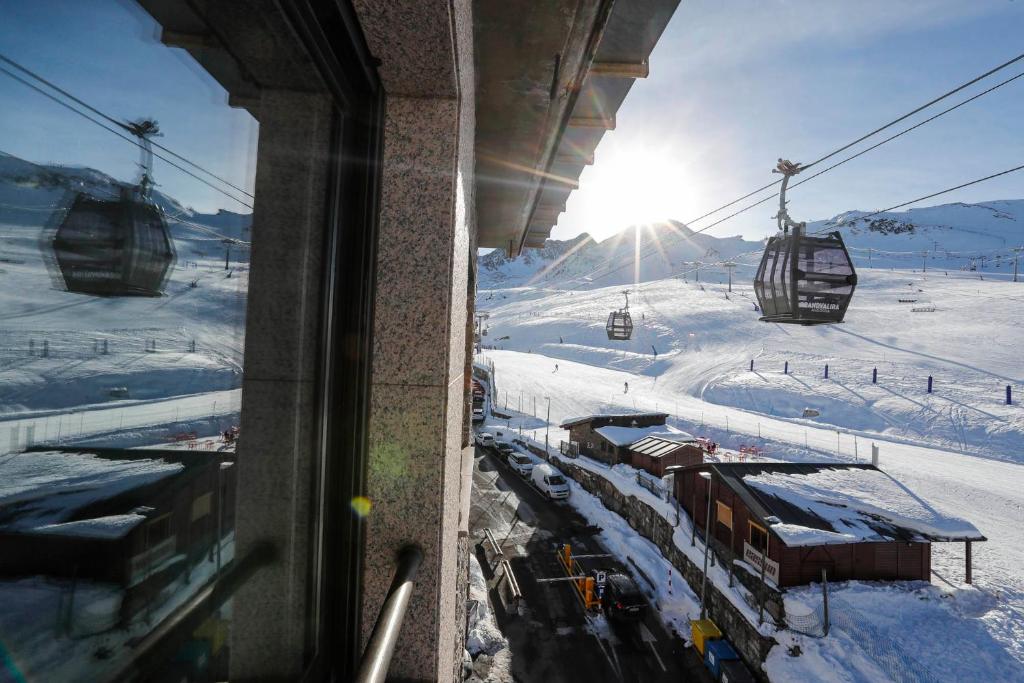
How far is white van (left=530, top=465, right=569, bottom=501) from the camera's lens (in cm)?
2277

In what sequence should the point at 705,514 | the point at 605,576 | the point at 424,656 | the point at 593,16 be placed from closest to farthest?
1. the point at 424,656
2. the point at 593,16
3. the point at 605,576
4. the point at 705,514

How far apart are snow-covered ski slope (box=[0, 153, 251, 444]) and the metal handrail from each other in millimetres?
661

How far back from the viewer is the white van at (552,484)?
22766mm

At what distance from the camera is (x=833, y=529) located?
11891mm

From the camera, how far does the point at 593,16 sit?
6.85ft

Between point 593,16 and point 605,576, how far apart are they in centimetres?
1583

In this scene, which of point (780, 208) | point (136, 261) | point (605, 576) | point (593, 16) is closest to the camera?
point (136, 261)

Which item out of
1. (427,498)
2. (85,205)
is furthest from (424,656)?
(85,205)

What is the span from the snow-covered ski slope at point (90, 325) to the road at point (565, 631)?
1341 centimetres

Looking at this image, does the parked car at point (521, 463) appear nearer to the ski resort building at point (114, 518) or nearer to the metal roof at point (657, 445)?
the metal roof at point (657, 445)

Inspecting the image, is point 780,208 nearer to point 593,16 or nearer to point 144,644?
point 593,16

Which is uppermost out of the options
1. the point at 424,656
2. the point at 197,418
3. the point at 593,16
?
the point at 593,16

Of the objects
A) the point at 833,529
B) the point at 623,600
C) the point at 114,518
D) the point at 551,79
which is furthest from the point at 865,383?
the point at 114,518

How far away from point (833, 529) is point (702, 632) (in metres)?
4.31
